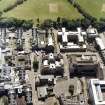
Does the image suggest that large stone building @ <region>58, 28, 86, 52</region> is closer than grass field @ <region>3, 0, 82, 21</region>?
Yes

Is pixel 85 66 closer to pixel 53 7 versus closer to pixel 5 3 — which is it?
pixel 53 7

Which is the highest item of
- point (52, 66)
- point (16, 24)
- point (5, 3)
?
point (5, 3)

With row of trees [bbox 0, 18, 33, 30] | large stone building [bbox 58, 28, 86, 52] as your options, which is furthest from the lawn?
large stone building [bbox 58, 28, 86, 52]

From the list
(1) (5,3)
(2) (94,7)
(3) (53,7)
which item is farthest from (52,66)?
(1) (5,3)

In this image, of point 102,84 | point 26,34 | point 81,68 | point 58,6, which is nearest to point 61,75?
point 81,68

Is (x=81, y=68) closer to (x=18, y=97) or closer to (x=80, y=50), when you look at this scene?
(x=80, y=50)

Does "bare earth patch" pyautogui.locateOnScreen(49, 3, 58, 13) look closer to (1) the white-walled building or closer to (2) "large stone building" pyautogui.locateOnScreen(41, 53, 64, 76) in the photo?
(2) "large stone building" pyautogui.locateOnScreen(41, 53, 64, 76)

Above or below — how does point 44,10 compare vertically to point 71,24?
above
